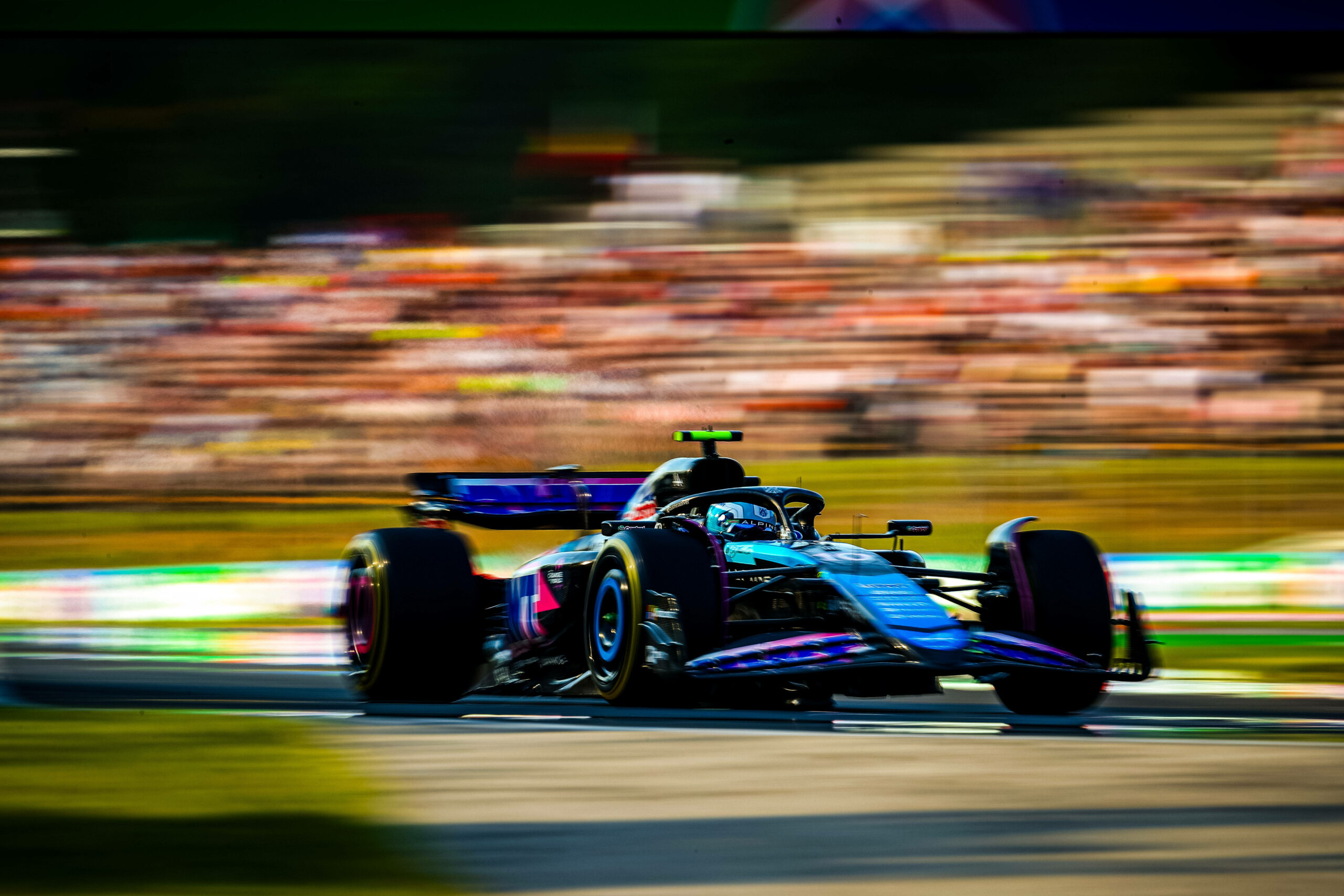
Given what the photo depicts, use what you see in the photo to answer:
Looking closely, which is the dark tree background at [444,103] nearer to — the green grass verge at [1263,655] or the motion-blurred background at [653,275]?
the motion-blurred background at [653,275]

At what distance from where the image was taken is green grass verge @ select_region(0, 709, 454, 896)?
3.59 m

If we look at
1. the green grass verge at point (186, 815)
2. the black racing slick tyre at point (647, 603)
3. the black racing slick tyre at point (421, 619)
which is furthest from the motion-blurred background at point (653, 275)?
the green grass verge at point (186, 815)

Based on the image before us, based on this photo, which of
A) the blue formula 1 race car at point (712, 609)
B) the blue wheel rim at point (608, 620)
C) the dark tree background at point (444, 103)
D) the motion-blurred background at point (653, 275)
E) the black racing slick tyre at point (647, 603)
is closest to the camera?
the blue formula 1 race car at point (712, 609)

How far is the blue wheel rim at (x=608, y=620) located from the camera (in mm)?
6488

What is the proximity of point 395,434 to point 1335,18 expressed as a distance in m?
7.52

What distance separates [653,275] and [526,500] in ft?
20.3

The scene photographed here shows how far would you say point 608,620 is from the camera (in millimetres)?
6672

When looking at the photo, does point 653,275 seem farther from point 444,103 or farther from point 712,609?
point 712,609

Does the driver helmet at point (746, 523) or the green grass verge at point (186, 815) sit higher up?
the driver helmet at point (746, 523)

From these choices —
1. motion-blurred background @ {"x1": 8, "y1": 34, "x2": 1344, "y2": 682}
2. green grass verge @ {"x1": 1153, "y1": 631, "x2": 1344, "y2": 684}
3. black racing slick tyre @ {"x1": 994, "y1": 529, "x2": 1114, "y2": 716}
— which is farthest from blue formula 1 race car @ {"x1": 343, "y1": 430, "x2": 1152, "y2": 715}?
motion-blurred background @ {"x1": 8, "y1": 34, "x2": 1344, "y2": 682}

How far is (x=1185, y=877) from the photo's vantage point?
3549 millimetres

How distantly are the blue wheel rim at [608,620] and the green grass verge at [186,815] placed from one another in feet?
3.82

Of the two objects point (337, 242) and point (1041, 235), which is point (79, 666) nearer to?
point (337, 242)

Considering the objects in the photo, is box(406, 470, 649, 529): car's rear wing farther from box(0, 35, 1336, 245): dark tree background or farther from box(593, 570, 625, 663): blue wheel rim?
box(0, 35, 1336, 245): dark tree background
